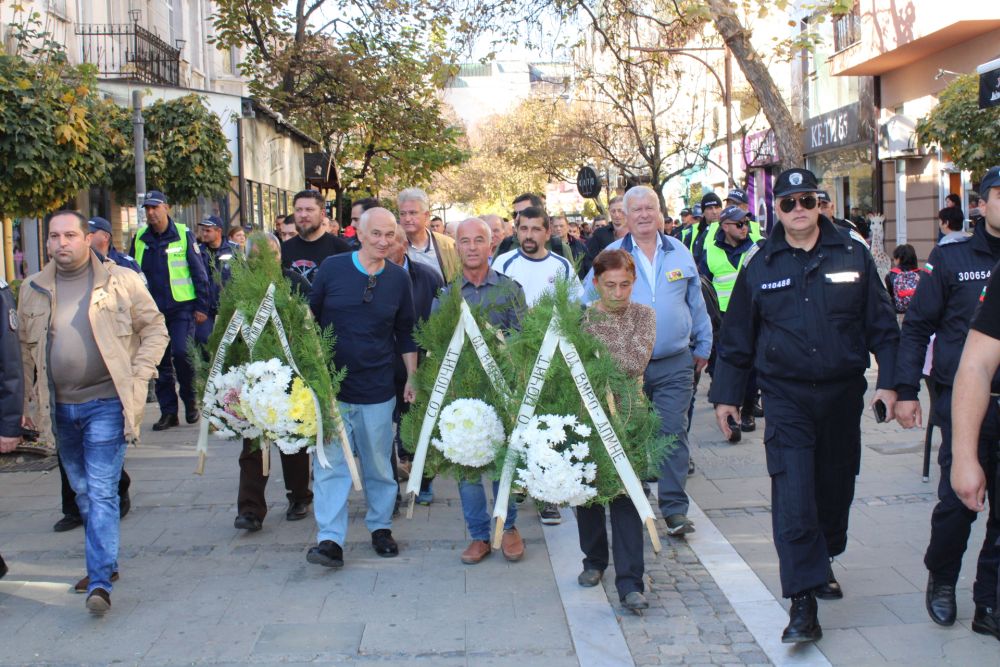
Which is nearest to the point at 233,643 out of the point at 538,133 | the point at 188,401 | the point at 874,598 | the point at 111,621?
the point at 111,621

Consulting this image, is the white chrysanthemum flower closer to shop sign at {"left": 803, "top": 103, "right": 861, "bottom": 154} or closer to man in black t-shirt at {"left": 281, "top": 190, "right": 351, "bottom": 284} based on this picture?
man in black t-shirt at {"left": 281, "top": 190, "right": 351, "bottom": 284}

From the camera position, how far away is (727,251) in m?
9.55

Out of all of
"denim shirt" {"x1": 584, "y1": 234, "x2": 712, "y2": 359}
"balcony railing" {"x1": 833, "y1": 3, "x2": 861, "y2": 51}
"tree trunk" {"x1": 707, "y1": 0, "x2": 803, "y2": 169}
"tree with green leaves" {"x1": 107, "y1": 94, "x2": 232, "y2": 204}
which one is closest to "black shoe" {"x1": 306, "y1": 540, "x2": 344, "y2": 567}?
"denim shirt" {"x1": 584, "y1": 234, "x2": 712, "y2": 359}

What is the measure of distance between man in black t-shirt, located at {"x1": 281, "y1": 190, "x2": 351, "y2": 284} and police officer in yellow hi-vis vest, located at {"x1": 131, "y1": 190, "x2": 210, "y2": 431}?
280 centimetres

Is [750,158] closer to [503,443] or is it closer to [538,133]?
[538,133]

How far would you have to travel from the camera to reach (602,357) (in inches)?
212

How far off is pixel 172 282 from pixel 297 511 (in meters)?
3.94

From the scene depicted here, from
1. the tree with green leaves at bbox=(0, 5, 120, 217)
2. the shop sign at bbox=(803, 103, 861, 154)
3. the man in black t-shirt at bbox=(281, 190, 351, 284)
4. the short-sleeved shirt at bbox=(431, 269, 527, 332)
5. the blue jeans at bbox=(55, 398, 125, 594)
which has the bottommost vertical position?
the blue jeans at bbox=(55, 398, 125, 594)

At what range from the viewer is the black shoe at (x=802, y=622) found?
187 inches

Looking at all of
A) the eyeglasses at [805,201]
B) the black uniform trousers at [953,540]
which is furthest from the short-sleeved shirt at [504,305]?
the black uniform trousers at [953,540]

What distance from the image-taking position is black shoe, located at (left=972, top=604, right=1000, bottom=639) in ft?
15.7

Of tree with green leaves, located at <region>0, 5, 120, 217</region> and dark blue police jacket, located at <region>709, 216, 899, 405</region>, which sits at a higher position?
tree with green leaves, located at <region>0, 5, 120, 217</region>

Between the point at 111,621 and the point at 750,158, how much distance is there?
32.0 m

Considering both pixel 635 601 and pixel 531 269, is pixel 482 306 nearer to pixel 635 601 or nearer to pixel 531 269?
pixel 531 269
